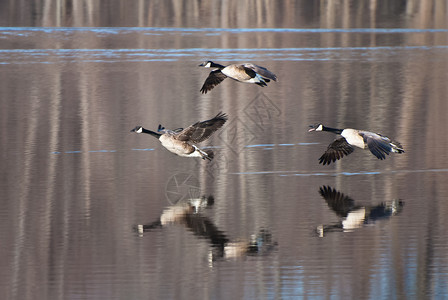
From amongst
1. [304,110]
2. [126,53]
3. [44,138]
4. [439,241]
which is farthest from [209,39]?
[439,241]

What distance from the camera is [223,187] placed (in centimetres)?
1037

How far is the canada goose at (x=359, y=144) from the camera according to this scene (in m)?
10.2

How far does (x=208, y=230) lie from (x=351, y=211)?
156cm

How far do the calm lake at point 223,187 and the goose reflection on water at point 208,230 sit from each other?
2cm

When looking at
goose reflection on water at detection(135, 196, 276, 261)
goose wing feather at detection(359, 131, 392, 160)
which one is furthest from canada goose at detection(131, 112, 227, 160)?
goose wing feather at detection(359, 131, 392, 160)

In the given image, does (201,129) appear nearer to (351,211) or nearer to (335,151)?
(335,151)

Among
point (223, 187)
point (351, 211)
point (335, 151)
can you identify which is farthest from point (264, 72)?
point (351, 211)

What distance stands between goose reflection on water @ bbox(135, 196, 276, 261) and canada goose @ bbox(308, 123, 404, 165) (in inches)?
73.2

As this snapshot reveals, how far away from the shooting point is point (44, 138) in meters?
13.4

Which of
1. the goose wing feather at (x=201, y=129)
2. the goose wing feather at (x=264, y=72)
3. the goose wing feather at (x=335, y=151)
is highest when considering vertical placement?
the goose wing feather at (x=264, y=72)

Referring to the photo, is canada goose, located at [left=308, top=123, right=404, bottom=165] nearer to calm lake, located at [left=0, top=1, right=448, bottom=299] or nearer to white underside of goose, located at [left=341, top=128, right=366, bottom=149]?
white underside of goose, located at [left=341, top=128, right=366, bottom=149]

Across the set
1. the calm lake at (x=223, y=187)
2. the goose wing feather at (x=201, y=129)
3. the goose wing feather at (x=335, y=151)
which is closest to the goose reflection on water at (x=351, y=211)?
the calm lake at (x=223, y=187)

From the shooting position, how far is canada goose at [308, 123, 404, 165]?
10.2 metres

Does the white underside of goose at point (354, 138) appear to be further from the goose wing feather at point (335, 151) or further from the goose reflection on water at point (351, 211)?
the goose reflection on water at point (351, 211)
